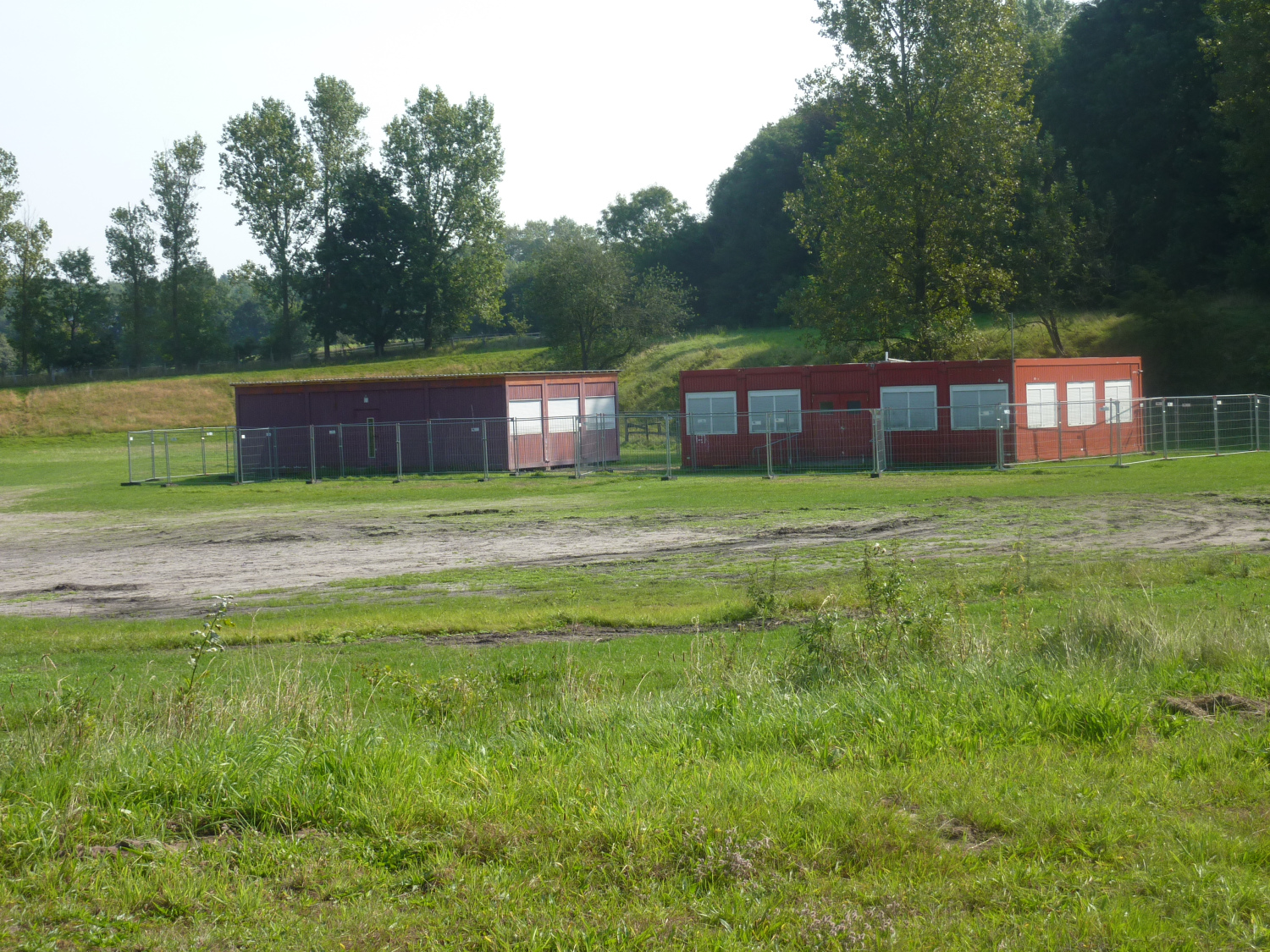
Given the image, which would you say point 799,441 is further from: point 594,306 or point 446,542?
point 594,306

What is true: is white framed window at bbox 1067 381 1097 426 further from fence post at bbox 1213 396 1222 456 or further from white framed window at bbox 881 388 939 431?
white framed window at bbox 881 388 939 431

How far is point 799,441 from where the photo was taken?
124 ft

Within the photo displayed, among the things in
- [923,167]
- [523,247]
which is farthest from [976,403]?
[523,247]

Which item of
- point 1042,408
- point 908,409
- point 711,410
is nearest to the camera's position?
point 908,409

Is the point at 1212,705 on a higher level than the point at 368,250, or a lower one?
lower

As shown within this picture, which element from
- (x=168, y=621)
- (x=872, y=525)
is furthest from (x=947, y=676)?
(x=872, y=525)

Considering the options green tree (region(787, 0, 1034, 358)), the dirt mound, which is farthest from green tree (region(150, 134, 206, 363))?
the dirt mound

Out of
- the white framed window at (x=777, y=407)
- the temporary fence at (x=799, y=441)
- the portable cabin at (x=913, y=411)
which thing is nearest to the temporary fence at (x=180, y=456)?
the temporary fence at (x=799, y=441)

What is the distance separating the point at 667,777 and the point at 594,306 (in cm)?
6392

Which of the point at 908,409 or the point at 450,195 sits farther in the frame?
the point at 450,195

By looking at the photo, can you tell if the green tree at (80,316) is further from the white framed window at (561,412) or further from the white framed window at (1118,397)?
the white framed window at (1118,397)

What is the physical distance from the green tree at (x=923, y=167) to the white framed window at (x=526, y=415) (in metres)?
12.8

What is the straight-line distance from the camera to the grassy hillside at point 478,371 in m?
56.6

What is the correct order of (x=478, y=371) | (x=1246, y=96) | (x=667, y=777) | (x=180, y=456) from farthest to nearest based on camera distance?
(x=478, y=371), (x=180, y=456), (x=1246, y=96), (x=667, y=777)
